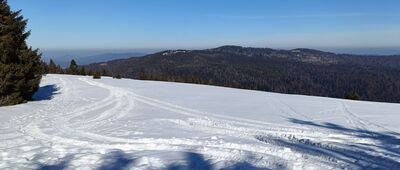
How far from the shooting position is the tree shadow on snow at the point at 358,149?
9.64 meters

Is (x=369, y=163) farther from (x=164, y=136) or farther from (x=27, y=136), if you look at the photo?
(x=27, y=136)

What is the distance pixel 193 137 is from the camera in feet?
42.5

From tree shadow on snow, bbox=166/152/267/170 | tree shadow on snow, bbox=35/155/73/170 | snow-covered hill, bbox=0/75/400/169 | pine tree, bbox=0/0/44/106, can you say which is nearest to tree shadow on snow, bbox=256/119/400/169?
snow-covered hill, bbox=0/75/400/169

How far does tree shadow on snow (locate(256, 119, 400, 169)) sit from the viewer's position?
964 centimetres

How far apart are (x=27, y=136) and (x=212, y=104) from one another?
500 inches

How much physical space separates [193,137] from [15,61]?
1268 centimetres

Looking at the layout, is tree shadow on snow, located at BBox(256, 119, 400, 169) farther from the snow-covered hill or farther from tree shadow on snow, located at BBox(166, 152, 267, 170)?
tree shadow on snow, located at BBox(166, 152, 267, 170)

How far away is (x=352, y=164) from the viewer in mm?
9375

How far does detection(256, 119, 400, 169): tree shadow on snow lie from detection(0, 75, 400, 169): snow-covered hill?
24 millimetres

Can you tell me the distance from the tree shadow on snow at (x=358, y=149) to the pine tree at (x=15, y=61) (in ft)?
43.5

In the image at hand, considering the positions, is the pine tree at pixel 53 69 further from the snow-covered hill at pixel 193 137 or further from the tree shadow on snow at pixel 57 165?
the tree shadow on snow at pixel 57 165

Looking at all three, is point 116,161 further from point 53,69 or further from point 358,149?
point 53,69

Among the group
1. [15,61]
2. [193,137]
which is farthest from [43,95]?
[193,137]

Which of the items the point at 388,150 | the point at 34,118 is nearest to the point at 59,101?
the point at 34,118
